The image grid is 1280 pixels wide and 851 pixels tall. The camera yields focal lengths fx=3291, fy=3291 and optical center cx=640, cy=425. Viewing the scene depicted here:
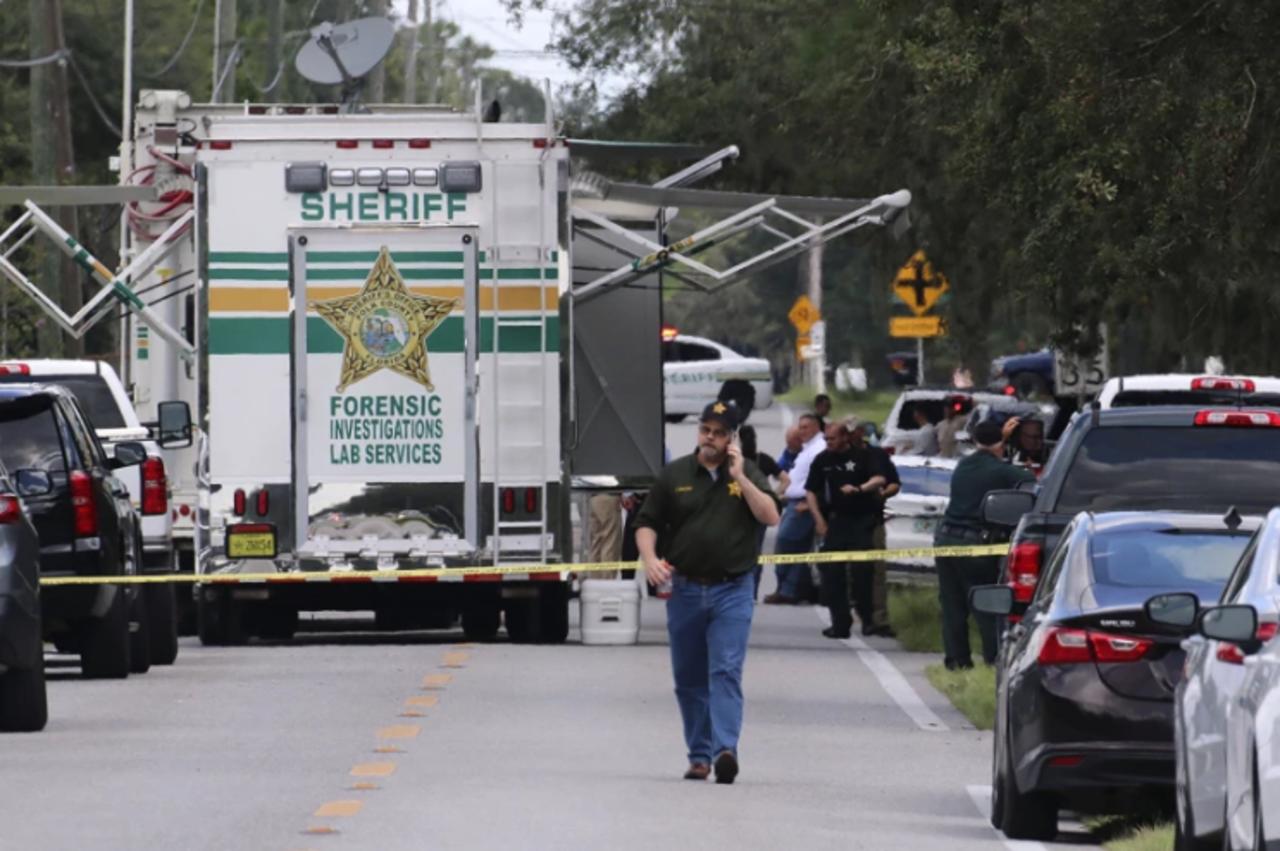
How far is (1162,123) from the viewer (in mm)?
20922

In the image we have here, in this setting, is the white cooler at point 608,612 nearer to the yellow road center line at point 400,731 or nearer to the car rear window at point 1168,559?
the yellow road center line at point 400,731

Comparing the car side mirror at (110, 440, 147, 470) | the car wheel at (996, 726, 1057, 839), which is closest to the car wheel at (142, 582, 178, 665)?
the car side mirror at (110, 440, 147, 470)

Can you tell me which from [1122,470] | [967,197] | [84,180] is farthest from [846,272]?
[1122,470]

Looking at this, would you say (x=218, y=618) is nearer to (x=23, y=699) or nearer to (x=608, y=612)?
(x=608, y=612)

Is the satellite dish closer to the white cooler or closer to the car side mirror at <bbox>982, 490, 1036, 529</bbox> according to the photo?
the white cooler

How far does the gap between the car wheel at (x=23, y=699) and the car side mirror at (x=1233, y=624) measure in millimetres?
8731

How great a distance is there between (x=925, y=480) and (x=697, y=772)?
13721mm

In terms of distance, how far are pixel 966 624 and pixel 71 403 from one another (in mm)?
6114

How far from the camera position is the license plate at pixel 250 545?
23.0 metres

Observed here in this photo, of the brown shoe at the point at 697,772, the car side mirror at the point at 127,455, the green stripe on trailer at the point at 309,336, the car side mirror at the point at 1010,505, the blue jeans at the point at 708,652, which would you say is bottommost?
the brown shoe at the point at 697,772

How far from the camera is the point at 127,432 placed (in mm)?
25297

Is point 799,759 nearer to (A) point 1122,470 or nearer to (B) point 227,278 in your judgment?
(A) point 1122,470

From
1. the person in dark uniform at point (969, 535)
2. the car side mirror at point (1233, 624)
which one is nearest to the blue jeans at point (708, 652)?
the car side mirror at point (1233, 624)

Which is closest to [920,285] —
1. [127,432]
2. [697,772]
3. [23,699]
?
[127,432]
